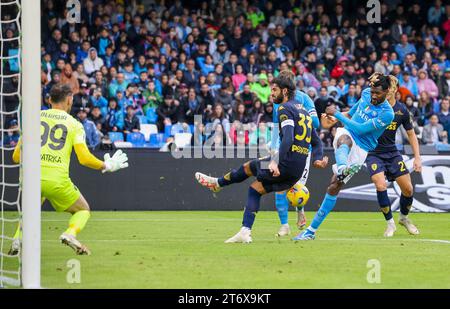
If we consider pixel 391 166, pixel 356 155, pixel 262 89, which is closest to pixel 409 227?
pixel 391 166

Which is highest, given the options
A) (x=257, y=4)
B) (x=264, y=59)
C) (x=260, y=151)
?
(x=257, y=4)

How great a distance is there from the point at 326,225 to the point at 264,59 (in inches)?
382

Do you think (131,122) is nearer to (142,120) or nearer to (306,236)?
(142,120)

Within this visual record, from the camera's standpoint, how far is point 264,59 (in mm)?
25469

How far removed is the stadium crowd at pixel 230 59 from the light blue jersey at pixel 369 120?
7.12 meters

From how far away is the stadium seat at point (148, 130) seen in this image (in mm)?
22203

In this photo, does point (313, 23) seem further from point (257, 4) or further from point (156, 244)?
point (156, 244)

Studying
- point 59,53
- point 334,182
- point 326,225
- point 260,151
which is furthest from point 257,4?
point 334,182

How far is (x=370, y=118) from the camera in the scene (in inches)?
551

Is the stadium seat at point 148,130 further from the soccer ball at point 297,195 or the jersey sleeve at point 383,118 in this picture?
the jersey sleeve at point 383,118

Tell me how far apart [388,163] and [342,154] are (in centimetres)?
111

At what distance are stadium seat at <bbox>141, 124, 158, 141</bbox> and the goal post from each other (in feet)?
44.8

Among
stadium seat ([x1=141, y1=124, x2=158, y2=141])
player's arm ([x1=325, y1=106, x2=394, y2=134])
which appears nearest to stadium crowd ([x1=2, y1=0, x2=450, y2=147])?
stadium seat ([x1=141, y1=124, x2=158, y2=141])
